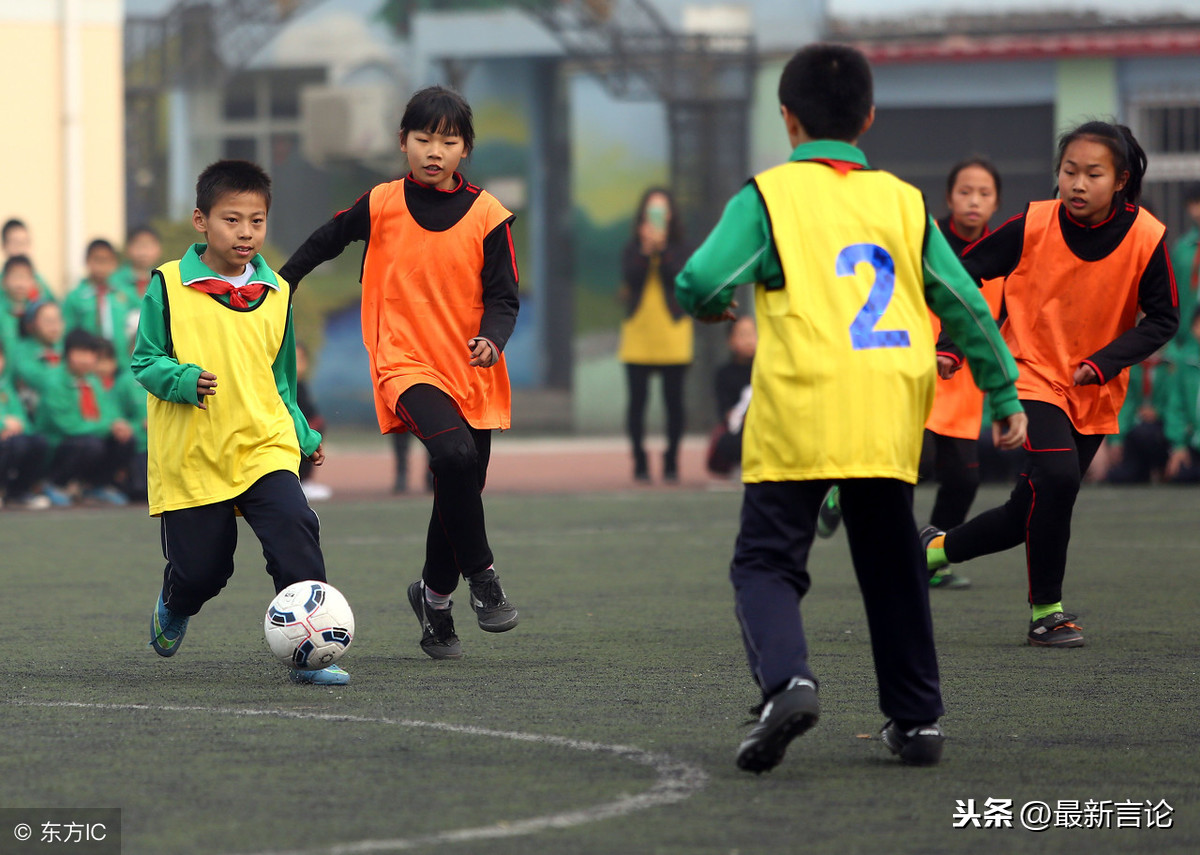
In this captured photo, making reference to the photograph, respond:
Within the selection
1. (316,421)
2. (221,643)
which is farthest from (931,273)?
(316,421)

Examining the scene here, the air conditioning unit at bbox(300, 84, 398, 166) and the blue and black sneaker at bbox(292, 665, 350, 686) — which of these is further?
the air conditioning unit at bbox(300, 84, 398, 166)

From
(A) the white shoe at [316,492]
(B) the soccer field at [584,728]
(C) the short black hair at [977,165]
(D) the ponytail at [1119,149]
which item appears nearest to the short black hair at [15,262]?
(A) the white shoe at [316,492]

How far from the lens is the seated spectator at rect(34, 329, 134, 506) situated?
45.8 ft

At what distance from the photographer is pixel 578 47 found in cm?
2177

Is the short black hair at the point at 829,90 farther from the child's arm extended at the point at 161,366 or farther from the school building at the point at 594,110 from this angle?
the school building at the point at 594,110

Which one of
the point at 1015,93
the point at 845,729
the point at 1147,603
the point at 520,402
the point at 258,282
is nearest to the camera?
the point at 845,729

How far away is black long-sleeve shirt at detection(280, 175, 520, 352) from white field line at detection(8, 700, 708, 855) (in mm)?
1614

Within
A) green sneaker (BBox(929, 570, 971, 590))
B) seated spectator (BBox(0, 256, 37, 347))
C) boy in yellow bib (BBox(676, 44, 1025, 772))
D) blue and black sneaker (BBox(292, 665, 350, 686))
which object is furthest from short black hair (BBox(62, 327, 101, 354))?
boy in yellow bib (BBox(676, 44, 1025, 772))

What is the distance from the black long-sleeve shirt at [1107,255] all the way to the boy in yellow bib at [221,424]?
2.36 metres

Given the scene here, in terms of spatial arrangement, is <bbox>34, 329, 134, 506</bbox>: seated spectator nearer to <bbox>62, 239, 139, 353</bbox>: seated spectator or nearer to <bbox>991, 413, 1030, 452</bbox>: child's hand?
<bbox>62, 239, 139, 353</bbox>: seated spectator

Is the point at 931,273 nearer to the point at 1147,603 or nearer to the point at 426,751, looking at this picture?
the point at 426,751

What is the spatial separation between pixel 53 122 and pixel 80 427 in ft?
20.0

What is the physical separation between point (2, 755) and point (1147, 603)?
5.11m

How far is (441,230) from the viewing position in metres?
6.50
